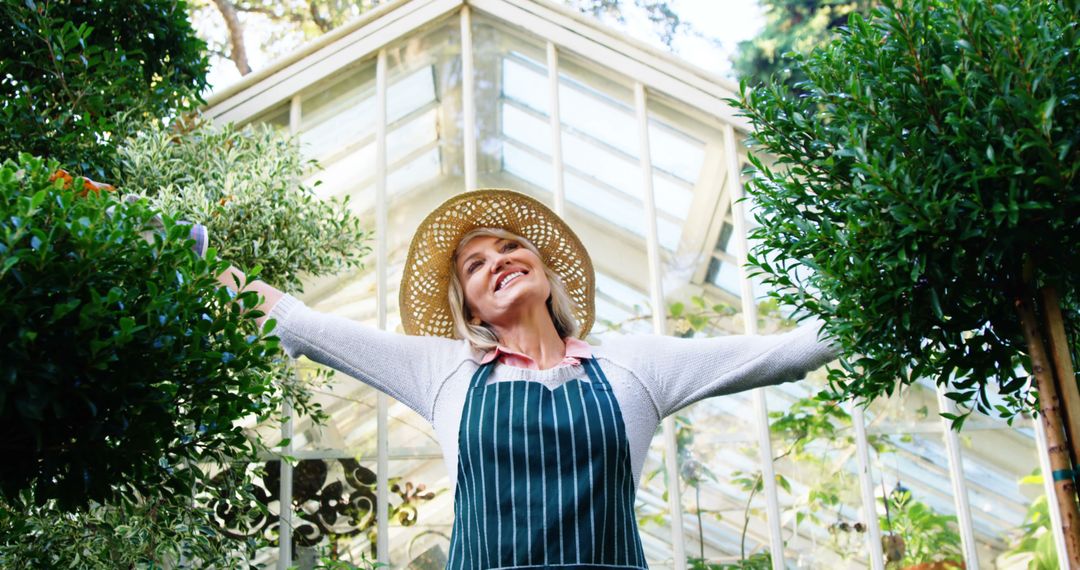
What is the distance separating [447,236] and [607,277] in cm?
103

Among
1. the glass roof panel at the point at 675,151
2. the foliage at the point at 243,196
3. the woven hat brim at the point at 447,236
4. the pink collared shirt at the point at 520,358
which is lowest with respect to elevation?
the pink collared shirt at the point at 520,358

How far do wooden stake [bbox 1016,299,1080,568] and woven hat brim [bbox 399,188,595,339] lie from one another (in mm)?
1111

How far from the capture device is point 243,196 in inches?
112

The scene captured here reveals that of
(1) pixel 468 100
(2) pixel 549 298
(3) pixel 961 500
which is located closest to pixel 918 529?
(3) pixel 961 500

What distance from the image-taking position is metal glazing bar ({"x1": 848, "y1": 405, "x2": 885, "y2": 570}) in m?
3.24

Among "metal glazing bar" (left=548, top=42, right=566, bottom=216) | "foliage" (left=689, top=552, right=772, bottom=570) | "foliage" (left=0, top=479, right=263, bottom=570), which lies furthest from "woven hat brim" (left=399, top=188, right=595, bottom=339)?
"foliage" (left=689, top=552, right=772, bottom=570)

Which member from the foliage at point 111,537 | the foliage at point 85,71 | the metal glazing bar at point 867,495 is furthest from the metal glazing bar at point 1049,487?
the foliage at point 85,71

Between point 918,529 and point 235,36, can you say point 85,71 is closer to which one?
point 918,529

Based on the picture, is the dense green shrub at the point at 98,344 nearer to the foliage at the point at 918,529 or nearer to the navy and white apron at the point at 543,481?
the navy and white apron at the point at 543,481

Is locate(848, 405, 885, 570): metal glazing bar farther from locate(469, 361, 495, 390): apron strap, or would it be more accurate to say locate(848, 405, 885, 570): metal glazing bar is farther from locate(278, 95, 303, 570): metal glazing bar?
locate(278, 95, 303, 570): metal glazing bar

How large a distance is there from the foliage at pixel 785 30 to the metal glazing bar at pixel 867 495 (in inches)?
281

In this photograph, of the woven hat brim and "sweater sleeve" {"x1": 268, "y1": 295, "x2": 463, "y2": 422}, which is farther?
the woven hat brim

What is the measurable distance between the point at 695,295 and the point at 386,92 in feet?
4.36

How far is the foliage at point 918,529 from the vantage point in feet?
10.8
